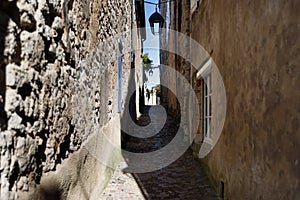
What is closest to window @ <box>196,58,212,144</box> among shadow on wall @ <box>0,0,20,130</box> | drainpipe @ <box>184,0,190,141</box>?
drainpipe @ <box>184,0,190,141</box>

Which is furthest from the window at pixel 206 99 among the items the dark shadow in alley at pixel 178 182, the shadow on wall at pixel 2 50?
the shadow on wall at pixel 2 50

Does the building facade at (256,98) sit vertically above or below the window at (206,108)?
above

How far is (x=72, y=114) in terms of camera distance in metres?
3.02

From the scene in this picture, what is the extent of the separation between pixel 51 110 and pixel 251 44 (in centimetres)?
195

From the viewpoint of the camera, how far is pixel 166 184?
16.6ft

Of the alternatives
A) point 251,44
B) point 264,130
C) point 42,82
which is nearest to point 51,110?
point 42,82

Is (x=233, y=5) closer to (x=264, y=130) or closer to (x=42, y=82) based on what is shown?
(x=264, y=130)

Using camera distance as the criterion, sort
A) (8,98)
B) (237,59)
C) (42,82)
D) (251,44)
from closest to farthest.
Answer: (8,98), (42,82), (251,44), (237,59)

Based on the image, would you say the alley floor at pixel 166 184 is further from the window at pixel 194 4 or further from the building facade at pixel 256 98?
the window at pixel 194 4

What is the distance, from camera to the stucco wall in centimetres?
213

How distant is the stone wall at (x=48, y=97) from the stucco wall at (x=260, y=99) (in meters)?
1.71

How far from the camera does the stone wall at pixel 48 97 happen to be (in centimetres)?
170

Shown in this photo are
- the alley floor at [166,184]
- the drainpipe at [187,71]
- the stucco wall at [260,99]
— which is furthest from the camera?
the drainpipe at [187,71]

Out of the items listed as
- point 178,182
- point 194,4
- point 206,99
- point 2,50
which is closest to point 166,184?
point 178,182
